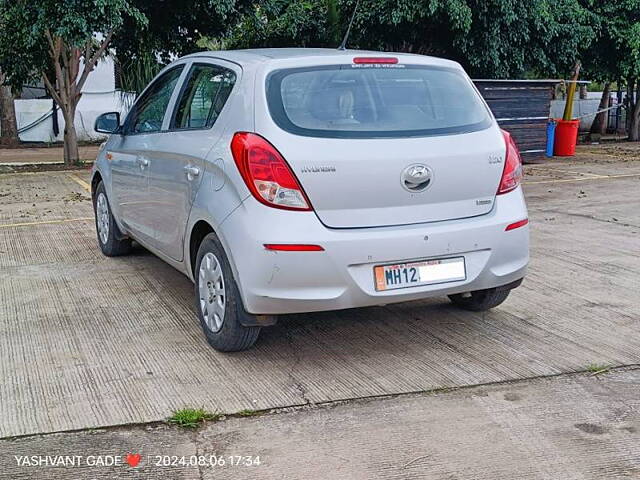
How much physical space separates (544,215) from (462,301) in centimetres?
436

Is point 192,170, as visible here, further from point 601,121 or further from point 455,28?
point 601,121

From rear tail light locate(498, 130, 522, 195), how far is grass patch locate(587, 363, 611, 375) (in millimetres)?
1067

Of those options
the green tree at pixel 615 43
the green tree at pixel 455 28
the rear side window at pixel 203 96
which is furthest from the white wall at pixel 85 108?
the rear side window at pixel 203 96

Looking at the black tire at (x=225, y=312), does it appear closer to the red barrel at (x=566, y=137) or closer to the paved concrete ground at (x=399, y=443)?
the paved concrete ground at (x=399, y=443)

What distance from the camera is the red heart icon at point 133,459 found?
11.2 feet

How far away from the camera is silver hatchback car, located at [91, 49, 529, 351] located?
4258mm

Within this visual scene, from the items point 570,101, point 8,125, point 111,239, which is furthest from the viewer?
point 8,125

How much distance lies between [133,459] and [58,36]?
11086 mm

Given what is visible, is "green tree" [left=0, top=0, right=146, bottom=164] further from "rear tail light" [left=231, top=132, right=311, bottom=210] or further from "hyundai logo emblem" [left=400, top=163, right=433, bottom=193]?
"hyundai logo emblem" [left=400, top=163, right=433, bottom=193]

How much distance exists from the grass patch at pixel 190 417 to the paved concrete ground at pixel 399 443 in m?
0.05

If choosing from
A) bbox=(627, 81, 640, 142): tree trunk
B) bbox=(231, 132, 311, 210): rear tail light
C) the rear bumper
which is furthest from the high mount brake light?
bbox=(627, 81, 640, 142): tree trunk

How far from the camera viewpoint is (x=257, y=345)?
4855 millimetres

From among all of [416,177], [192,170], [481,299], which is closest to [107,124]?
[192,170]

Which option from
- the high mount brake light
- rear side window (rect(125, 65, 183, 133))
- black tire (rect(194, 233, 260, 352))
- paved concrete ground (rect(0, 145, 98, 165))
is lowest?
paved concrete ground (rect(0, 145, 98, 165))
